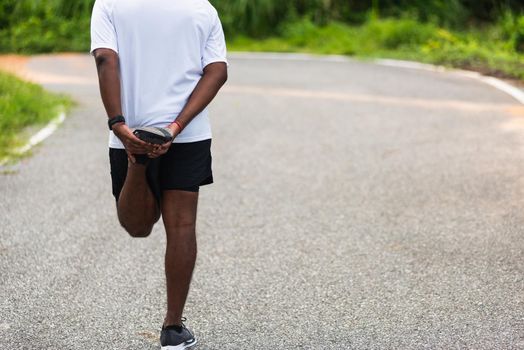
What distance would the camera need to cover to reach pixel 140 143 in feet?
11.6

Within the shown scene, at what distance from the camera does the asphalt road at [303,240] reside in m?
4.41

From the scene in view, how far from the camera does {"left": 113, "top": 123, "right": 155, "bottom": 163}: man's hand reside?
3.54m

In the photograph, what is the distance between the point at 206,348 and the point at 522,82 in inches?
391

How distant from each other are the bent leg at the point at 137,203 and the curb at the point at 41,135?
15.8 ft

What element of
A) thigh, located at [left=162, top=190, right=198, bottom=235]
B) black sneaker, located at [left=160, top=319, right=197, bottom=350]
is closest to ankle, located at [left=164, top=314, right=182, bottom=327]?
black sneaker, located at [left=160, top=319, right=197, bottom=350]

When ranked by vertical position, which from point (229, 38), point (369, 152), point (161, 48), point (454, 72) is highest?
point (161, 48)

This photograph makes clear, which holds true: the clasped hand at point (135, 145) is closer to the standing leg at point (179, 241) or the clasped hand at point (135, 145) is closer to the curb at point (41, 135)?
the standing leg at point (179, 241)

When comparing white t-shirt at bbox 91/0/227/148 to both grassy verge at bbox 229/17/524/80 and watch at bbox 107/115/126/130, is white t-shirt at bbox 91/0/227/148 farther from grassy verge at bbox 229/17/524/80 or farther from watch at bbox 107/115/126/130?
grassy verge at bbox 229/17/524/80

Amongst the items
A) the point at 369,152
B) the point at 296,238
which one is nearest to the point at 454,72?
the point at 369,152

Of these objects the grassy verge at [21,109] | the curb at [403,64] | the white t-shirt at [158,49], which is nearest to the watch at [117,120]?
the white t-shirt at [158,49]

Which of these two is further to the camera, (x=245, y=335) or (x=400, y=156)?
(x=400, y=156)

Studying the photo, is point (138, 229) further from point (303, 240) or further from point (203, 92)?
point (303, 240)

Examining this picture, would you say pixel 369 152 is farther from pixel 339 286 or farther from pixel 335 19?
pixel 335 19

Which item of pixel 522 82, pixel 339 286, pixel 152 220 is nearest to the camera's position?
pixel 152 220
